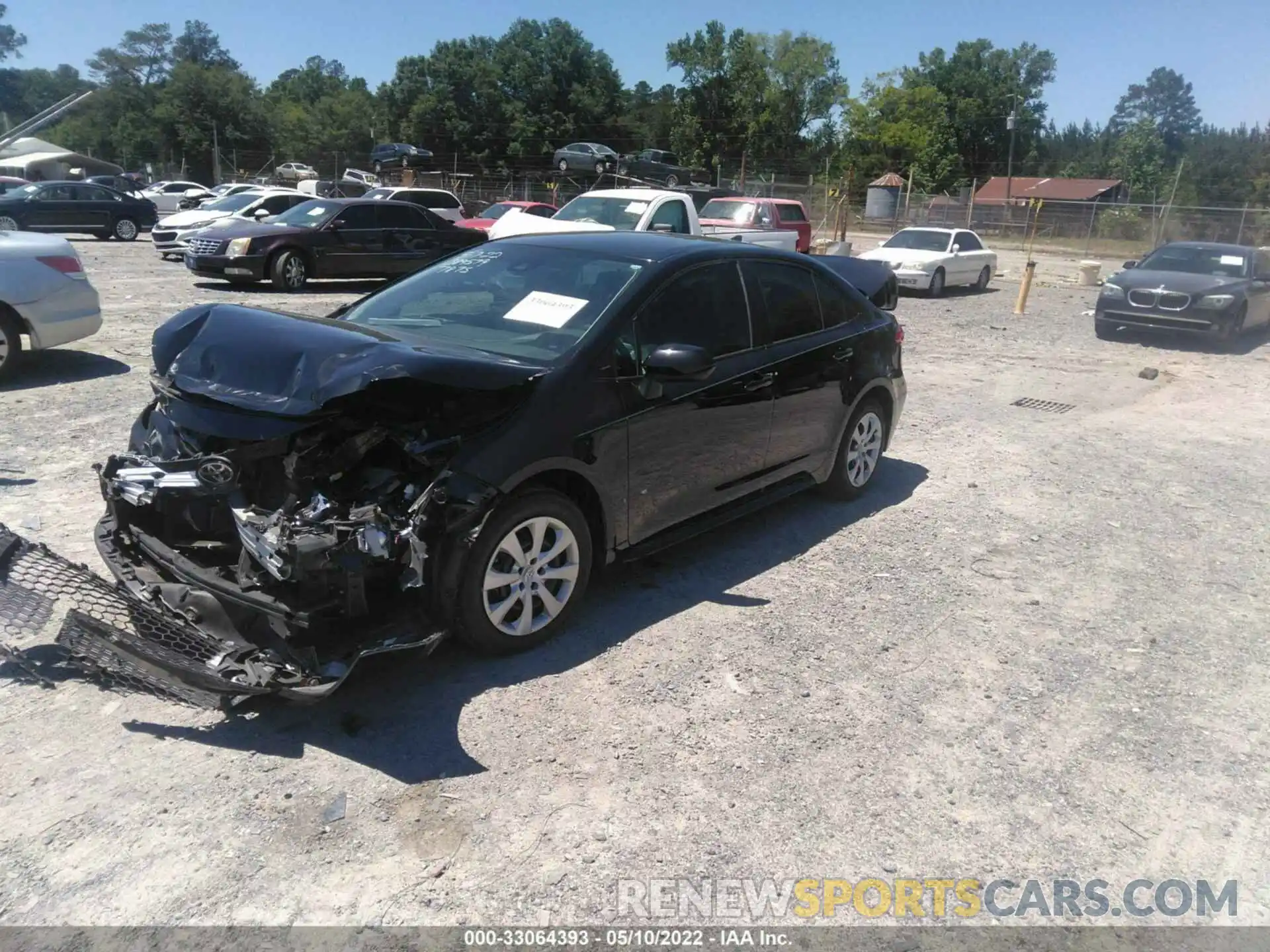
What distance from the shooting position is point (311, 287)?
53.7 ft

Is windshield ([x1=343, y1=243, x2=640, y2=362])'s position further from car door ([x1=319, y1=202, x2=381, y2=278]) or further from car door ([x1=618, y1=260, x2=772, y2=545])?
car door ([x1=319, y1=202, x2=381, y2=278])

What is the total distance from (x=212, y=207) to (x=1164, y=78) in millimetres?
138304

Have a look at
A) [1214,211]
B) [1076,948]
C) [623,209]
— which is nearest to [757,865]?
[1076,948]

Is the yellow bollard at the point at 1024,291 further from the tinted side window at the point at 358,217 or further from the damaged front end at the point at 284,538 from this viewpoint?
the damaged front end at the point at 284,538

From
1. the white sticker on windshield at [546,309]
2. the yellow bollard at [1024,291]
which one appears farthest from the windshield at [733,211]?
the white sticker on windshield at [546,309]

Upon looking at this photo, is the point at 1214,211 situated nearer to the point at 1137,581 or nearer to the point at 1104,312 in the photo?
the point at 1104,312

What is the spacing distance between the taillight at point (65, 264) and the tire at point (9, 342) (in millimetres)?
543

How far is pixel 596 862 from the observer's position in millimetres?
2914

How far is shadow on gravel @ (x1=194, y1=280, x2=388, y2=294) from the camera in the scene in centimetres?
1566

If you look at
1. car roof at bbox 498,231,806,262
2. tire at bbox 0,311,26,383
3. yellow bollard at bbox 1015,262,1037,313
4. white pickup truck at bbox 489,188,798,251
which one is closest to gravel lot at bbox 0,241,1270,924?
car roof at bbox 498,231,806,262

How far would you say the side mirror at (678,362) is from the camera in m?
4.25

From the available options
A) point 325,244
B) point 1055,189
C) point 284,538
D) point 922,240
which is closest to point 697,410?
point 284,538

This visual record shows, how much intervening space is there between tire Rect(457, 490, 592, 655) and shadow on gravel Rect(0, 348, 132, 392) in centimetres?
645

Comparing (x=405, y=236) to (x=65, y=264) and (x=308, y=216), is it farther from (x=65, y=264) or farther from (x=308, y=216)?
(x=65, y=264)
